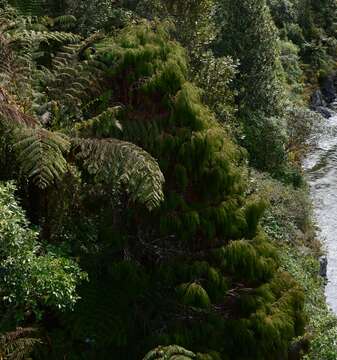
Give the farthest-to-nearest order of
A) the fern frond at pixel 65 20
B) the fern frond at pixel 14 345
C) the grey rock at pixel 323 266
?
the grey rock at pixel 323 266
the fern frond at pixel 65 20
the fern frond at pixel 14 345

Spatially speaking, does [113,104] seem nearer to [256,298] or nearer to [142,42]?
[142,42]

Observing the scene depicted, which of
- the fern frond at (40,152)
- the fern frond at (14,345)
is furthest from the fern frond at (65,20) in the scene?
the fern frond at (14,345)

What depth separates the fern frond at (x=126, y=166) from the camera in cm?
619

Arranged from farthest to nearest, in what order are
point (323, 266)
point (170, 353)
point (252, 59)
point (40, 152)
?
point (252, 59) → point (323, 266) → point (40, 152) → point (170, 353)

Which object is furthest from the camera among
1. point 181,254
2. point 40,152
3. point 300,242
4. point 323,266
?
point 323,266

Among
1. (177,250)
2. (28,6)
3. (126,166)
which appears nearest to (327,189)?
(28,6)

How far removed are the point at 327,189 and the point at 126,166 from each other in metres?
14.2

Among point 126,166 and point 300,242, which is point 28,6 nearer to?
point 126,166

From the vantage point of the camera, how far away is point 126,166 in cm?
627

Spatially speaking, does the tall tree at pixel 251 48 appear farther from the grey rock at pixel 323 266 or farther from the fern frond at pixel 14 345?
the fern frond at pixel 14 345

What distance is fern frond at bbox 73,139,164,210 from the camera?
6.19 metres

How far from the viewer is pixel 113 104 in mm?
7469

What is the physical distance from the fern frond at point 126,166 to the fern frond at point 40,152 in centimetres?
36

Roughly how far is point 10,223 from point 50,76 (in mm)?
3392
